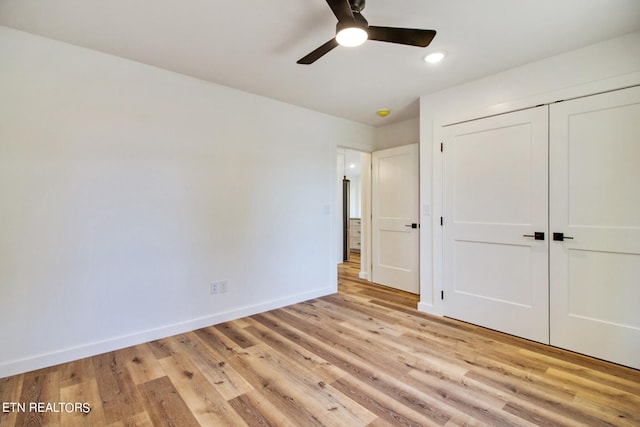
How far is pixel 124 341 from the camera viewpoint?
2416 mm

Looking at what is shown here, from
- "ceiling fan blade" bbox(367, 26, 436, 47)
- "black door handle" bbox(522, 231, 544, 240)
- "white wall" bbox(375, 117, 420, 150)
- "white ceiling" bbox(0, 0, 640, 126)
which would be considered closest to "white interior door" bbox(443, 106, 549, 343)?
"black door handle" bbox(522, 231, 544, 240)

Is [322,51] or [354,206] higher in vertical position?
[322,51]

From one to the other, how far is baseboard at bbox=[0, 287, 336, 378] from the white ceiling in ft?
7.70

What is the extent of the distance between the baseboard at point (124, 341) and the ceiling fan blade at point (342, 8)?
9.10ft

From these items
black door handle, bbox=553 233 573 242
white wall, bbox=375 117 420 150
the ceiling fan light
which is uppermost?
white wall, bbox=375 117 420 150

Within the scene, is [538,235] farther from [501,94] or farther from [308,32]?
[308,32]

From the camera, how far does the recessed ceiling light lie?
235 cm

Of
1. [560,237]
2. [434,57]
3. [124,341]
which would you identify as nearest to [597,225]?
[560,237]

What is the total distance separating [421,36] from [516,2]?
2.25 ft

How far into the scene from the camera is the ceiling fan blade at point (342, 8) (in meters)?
1.47

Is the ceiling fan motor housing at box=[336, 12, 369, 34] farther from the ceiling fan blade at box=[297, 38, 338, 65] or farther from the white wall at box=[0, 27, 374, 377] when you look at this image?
the white wall at box=[0, 27, 374, 377]

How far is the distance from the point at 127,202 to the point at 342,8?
2213mm

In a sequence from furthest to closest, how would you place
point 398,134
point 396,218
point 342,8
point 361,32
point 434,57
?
point 398,134 → point 396,218 → point 434,57 → point 361,32 → point 342,8

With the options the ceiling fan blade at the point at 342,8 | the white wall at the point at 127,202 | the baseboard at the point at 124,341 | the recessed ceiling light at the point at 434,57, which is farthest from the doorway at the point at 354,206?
the ceiling fan blade at the point at 342,8
